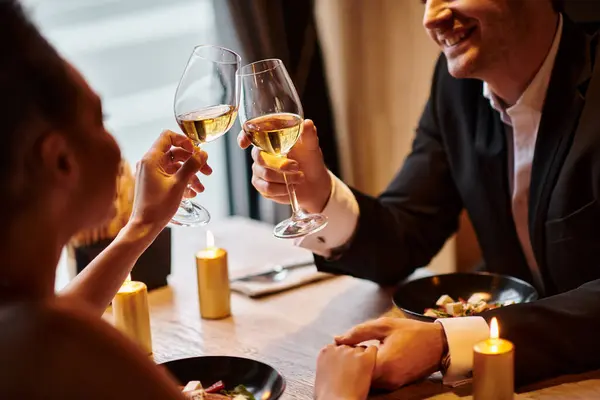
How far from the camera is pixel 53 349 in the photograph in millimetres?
795

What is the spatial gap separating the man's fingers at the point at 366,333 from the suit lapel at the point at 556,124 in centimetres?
64

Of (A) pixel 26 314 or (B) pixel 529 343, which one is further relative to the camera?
(B) pixel 529 343

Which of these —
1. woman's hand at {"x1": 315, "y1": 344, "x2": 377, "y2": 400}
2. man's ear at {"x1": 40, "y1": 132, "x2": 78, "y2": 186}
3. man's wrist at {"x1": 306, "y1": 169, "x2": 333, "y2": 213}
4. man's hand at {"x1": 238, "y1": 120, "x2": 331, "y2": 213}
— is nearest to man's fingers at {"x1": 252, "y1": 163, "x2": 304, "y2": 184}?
man's hand at {"x1": 238, "y1": 120, "x2": 331, "y2": 213}

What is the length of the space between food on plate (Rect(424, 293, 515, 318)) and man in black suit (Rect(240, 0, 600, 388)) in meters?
0.13

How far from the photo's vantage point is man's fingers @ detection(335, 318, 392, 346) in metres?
1.39

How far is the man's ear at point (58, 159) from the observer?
0.89m

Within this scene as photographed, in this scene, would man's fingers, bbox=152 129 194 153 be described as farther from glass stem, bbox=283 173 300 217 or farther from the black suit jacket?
the black suit jacket

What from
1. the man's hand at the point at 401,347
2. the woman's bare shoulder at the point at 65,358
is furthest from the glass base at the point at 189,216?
the woman's bare shoulder at the point at 65,358

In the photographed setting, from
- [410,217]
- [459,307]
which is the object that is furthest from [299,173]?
[410,217]

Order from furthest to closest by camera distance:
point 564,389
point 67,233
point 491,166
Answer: point 491,166, point 564,389, point 67,233

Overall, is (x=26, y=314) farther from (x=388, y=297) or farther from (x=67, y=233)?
(x=388, y=297)

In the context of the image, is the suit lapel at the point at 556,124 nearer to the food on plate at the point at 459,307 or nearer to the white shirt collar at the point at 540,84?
the white shirt collar at the point at 540,84

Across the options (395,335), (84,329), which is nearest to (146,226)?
(395,335)

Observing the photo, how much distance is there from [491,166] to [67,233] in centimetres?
131
